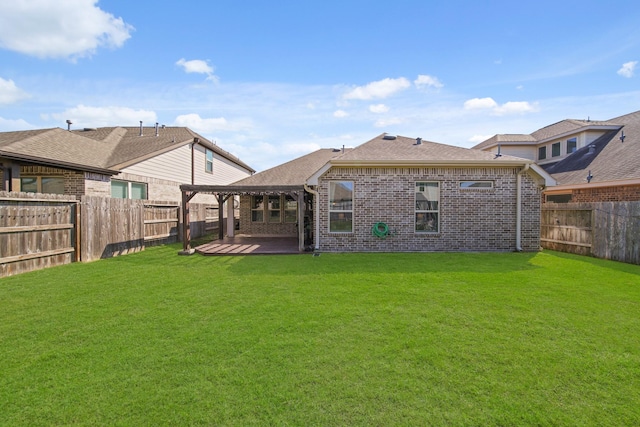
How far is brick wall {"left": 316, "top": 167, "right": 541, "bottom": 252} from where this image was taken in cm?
1082

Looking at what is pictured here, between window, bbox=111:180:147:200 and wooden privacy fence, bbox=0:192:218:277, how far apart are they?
1.28 metres

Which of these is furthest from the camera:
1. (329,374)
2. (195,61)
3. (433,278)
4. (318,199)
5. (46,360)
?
(195,61)

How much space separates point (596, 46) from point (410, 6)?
22.0 ft

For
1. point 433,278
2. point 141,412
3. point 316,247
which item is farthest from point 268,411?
point 316,247

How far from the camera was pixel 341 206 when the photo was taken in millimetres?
10961

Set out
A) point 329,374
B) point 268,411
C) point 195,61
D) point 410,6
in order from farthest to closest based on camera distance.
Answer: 1. point 195,61
2. point 410,6
3. point 329,374
4. point 268,411

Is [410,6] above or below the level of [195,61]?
above

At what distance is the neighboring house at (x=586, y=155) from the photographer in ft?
39.6

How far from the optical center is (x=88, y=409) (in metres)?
2.64

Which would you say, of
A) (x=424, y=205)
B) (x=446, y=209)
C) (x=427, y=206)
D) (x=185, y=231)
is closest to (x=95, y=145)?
(x=185, y=231)

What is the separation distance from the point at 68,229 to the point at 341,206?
26.6 ft

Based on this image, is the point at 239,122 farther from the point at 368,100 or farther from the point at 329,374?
the point at 329,374

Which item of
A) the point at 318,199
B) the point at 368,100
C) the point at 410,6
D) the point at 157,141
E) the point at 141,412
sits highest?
the point at 410,6

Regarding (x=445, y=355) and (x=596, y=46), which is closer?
(x=445, y=355)
